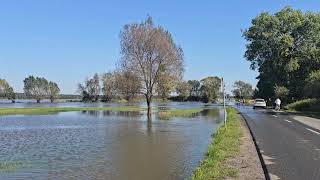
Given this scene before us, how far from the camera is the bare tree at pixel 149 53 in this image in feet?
186

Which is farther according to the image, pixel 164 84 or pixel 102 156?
pixel 164 84

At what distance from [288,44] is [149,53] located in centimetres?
2135

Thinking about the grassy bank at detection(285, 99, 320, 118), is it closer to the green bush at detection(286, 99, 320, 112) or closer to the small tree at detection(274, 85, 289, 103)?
the green bush at detection(286, 99, 320, 112)

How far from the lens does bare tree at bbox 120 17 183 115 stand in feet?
186

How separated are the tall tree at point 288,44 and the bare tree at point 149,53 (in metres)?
16.7

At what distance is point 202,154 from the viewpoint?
63.9ft

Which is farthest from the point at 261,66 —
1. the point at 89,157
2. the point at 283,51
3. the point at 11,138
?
the point at 89,157

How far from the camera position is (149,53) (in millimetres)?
57406

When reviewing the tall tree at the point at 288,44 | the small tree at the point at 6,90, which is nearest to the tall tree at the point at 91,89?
the small tree at the point at 6,90

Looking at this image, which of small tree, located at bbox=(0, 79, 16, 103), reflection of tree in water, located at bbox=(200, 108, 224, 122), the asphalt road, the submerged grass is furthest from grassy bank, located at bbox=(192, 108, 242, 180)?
small tree, located at bbox=(0, 79, 16, 103)

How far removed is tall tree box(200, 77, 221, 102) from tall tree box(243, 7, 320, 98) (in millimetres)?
88882

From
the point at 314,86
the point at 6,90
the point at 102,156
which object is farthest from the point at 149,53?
the point at 6,90

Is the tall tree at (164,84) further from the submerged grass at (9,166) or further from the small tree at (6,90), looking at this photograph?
the small tree at (6,90)

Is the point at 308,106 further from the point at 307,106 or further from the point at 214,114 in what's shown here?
the point at 214,114
